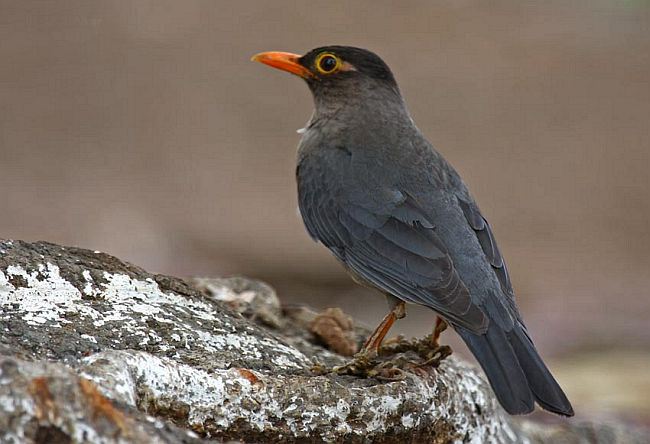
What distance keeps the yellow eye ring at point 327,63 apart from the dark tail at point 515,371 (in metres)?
2.18

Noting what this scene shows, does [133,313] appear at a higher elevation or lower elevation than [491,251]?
lower

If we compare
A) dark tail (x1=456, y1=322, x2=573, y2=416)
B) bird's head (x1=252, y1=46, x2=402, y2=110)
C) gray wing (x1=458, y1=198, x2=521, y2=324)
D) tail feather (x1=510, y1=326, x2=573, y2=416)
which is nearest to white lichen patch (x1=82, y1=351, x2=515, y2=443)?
dark tail (x1=456, y1=322, x2=573, y2=416)

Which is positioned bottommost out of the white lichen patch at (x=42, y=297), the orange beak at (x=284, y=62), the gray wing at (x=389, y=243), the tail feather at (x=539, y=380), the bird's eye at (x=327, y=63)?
the white lichen patch at (x=42, y=297)

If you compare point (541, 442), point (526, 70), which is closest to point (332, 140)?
point (541, 442)

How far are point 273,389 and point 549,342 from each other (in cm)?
719

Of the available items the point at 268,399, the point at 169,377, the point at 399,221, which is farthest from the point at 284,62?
the point at 169,377

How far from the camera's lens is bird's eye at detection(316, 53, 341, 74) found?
681cm

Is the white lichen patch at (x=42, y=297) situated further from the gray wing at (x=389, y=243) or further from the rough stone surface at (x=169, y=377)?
the gray wing at (x=389, y=243)

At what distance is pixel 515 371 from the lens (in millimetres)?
4805

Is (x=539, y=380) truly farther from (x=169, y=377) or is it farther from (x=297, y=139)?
(x=297, y=139)

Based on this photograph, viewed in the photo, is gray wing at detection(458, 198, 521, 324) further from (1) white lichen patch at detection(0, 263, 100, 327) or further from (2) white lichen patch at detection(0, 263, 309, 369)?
(1) white lichen patch at detection(0, 263, 100, 327)

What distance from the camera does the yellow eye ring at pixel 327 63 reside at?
268 inches

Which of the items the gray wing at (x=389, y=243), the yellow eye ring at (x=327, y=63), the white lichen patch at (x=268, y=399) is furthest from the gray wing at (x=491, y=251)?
the yellow eye ring at (x=327, y=63)

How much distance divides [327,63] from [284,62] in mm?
255
